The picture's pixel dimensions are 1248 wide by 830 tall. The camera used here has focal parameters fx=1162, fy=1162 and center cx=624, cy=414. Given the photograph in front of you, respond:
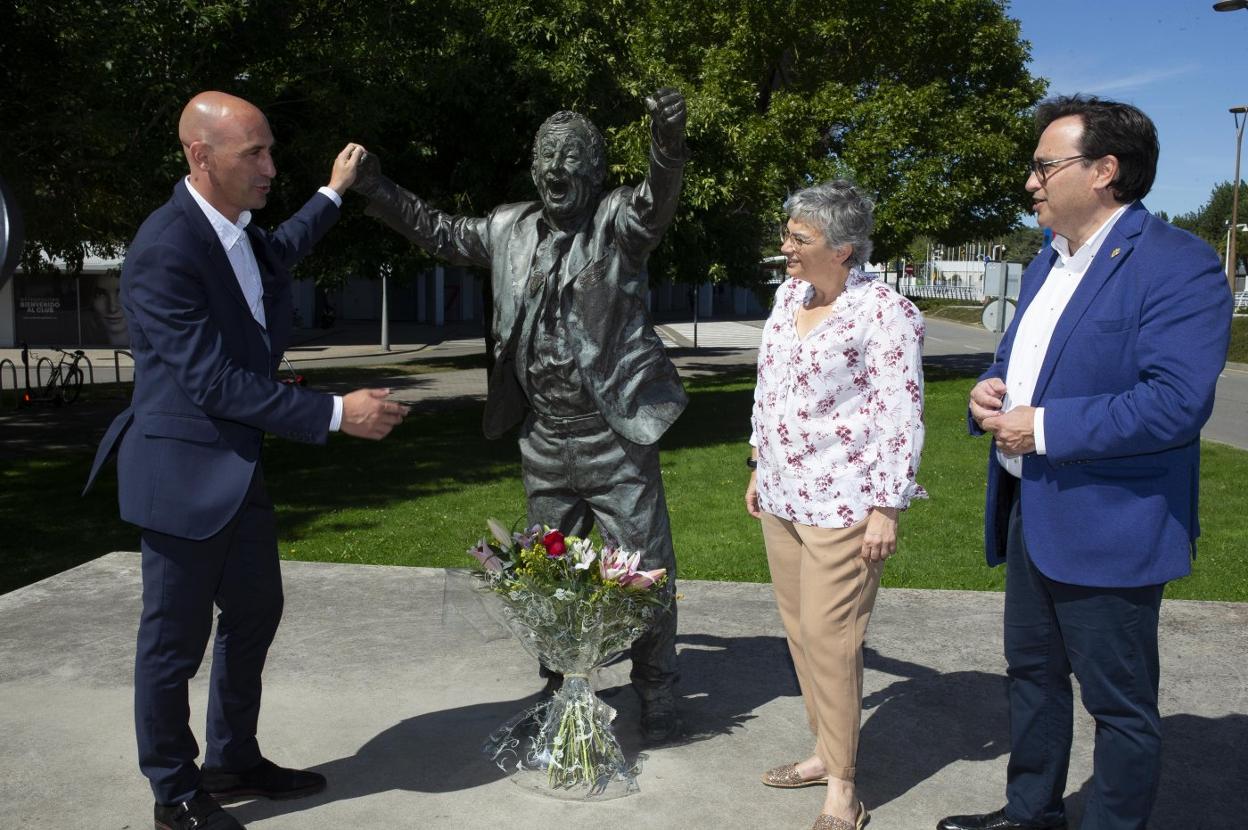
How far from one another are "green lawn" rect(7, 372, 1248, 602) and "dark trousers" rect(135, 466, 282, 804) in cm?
450

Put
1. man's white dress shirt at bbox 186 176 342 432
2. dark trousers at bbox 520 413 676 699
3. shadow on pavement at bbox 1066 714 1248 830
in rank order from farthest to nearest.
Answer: dark trousers at bbox 520 413 676 699
shadow on pavement at bbox 1066 714 1248 830
man's white dress shirt at bbox 186 176 342 432

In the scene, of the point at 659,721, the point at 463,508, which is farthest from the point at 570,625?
the point at 463,508

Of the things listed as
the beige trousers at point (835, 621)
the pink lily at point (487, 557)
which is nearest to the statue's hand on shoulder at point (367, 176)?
the pink lily at point (487, 557)

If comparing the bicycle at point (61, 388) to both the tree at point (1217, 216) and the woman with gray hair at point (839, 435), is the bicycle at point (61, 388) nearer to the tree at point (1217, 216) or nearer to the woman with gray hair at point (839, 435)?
the woman with gray hair at point (839, 435)

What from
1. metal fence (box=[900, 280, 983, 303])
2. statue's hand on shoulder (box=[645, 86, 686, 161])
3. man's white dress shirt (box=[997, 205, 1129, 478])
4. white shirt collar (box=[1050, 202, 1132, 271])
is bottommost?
man's white dress shirt (box=[997, 205, 1129, 478])

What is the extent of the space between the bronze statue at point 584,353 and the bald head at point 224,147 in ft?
2.43

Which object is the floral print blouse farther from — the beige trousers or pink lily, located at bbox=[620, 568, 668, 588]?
pink lily, located at bbox=[620, 568, 668, 588]

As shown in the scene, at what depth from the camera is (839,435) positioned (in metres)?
3.49

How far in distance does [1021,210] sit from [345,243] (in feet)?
55.3

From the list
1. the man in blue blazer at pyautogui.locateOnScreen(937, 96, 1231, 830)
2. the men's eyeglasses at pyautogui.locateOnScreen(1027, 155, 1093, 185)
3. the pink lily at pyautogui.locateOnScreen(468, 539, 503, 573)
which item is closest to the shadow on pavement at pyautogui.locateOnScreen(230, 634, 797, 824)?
the pink lily at pyautogui.locateOnScreen(468, 539, 503, 573)

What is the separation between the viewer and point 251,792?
3.78 meters

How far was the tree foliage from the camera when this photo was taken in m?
Result: 10.6

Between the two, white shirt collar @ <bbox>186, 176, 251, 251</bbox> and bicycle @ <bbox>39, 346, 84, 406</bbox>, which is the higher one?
white shirt collar @ <bbox>186, 176, 251, 251</bbox>

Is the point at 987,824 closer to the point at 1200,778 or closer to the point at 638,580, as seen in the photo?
the point at 1200,778
